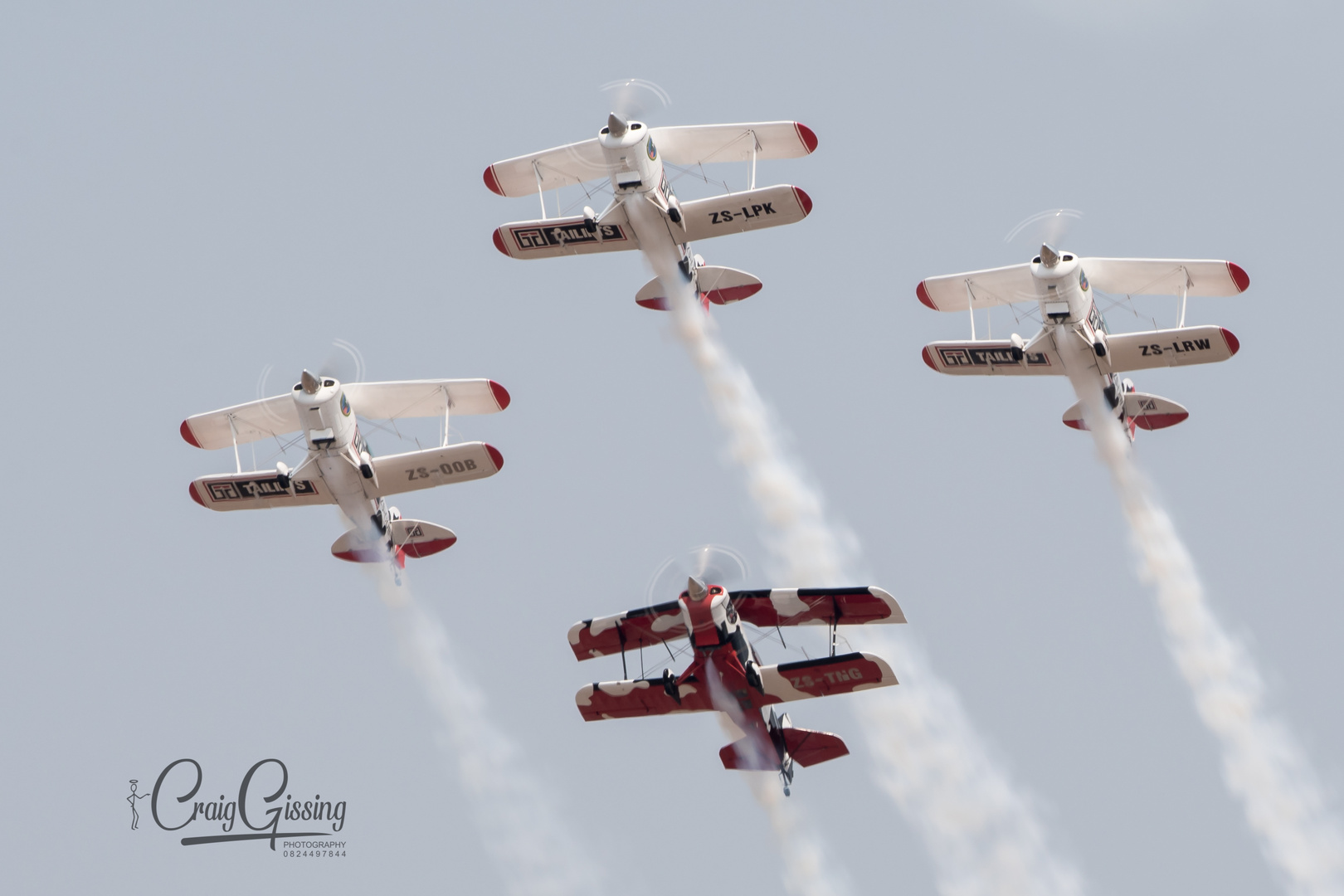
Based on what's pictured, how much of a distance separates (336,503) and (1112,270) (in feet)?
58.5

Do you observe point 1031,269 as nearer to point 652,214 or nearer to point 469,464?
point 652,214

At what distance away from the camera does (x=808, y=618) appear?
4434cm

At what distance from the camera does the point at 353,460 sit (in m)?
45.6

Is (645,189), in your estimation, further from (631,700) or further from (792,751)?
(792,751)

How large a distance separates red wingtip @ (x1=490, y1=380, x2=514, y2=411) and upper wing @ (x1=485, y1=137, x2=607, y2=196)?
20.0 feet

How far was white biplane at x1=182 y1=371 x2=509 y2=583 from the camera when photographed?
4516cm

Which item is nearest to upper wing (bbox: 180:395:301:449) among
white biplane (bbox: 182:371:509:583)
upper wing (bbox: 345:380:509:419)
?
white biplane (bbox: 182:371:509:583)

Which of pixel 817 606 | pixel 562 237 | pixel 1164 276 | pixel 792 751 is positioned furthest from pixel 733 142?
pixel 792 751

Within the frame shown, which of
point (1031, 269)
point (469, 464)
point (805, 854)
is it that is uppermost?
point (1031, 269)

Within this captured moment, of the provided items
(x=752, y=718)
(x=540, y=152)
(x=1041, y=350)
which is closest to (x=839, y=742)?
(x=752, y=718)

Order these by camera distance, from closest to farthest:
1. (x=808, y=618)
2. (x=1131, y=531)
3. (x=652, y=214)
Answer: (x=808, y=618)
(x=652, y=214)
(x=1131, y=531)

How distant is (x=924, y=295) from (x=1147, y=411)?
586 centimetres

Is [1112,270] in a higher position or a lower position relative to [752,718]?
higher

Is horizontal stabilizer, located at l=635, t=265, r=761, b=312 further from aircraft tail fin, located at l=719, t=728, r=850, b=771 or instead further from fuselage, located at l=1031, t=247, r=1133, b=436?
aircraft tail fin, located at l=719, t=728, r=850, b=771
